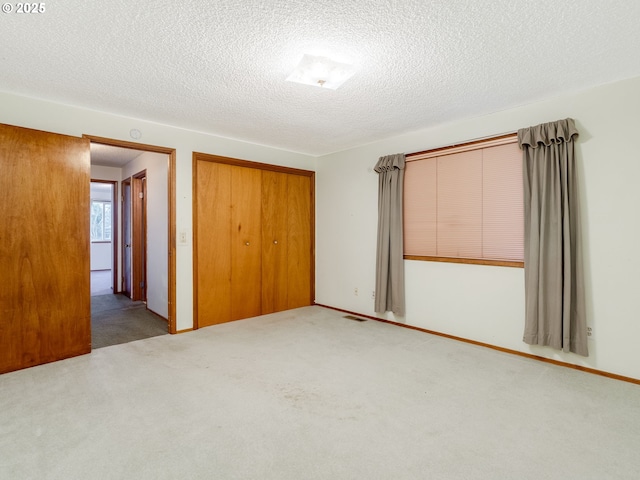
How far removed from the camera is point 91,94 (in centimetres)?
283

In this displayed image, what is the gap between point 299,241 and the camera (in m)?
5.08

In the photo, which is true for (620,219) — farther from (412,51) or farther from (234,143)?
(234,143)

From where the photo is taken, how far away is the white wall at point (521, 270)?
256 centimetres

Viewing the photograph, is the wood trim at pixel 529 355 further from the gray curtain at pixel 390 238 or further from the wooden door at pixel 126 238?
the wooden door at pixel 126 238

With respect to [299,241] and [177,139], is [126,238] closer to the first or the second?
[177,139]

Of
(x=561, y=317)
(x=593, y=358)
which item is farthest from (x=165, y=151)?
(x=593, y=358)

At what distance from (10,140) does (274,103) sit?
2195mm

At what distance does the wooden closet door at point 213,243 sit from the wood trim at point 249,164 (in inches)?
2.5

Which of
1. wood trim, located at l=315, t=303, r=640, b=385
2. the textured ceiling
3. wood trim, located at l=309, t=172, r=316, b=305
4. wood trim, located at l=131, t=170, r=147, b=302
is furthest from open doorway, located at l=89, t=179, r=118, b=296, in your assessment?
wood trim, located at l=315, t=303, r=640, b=385

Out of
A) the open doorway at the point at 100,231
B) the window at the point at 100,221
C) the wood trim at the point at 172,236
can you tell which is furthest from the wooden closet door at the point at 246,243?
the window at the point at 100,221

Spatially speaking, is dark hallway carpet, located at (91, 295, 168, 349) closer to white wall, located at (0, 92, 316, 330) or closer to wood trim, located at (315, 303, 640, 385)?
white wall, located at (0, 92, 316, 330)

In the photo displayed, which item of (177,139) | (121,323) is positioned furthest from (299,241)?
(121,323)

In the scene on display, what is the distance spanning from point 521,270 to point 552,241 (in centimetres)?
40

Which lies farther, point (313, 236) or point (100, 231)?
point (100, 231)
